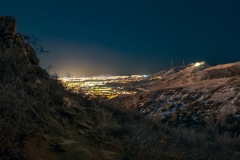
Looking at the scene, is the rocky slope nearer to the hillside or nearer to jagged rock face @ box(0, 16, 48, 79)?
jagged rock face @ box(0, 16, 48, 79)

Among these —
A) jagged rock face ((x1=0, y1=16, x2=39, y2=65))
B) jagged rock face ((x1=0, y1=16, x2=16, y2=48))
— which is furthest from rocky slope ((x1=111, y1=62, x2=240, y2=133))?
jagged rock face ((x1=0, y1=16, x2=16, y2=48))

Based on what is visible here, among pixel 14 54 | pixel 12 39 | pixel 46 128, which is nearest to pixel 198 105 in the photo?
pixel 12 39

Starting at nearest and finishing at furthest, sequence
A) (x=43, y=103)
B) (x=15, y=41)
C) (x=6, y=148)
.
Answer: (x=6, y=148), (x=43, y=103), (x=15, y=41)

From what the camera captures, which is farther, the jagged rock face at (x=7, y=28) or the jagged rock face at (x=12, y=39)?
the jagged rock face at (x=7, y=28)

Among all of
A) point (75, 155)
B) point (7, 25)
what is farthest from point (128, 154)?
Result: point (7, 25)

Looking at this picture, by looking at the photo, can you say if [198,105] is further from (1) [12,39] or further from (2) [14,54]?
(2) [14,54]

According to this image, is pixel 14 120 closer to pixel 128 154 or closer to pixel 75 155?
pixel 75 155

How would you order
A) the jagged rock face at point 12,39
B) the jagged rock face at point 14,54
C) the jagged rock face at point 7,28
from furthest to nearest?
1. the jagged rock face at point 7,28
2. the jagged rock face at point 12,39
3. the jagged rock face at point 14,54

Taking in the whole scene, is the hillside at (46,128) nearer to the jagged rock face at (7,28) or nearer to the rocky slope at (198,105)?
the jagged rock face at (7,28)

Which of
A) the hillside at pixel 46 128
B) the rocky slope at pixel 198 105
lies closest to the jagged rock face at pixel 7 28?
the hillside at pixel 46 128
